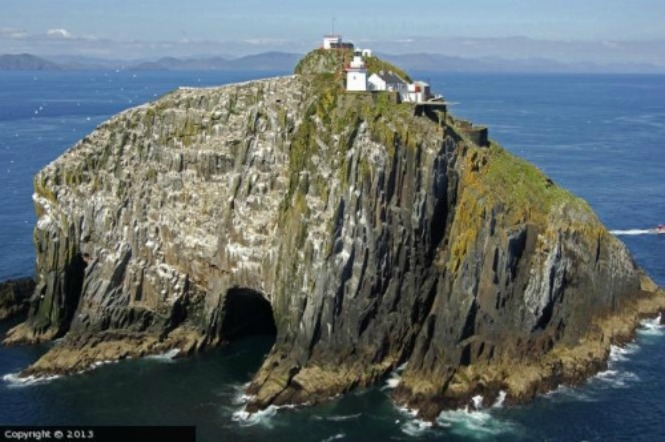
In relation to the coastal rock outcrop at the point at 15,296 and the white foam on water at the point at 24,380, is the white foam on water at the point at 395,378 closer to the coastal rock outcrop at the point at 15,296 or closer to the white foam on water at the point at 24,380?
the white foam on water at the point at 24,380

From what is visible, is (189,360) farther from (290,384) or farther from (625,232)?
(625,232)

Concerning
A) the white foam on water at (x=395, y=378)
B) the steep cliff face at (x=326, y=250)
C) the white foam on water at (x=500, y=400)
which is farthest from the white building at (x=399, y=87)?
the white foam on water at (x=500, y=400)

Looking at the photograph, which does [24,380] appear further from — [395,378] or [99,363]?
[395,378]

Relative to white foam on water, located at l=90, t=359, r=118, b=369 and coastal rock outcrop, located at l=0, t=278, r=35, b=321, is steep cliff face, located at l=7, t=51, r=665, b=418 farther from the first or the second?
coastal rock outcrop, located at l=0, t=278, r=35, b=321

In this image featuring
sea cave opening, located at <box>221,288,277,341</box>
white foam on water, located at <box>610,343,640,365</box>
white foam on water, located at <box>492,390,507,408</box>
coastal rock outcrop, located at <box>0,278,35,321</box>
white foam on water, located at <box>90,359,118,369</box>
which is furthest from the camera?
coastal rock outcrop, located at <box>0,278,35,321</box>

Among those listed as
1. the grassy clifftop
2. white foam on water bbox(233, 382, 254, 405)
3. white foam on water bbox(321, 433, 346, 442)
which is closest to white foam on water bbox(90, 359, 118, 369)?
white foam on water bbox(233, 382, 254, 405)

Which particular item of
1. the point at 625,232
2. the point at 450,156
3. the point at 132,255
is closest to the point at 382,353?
the point at 450,156
